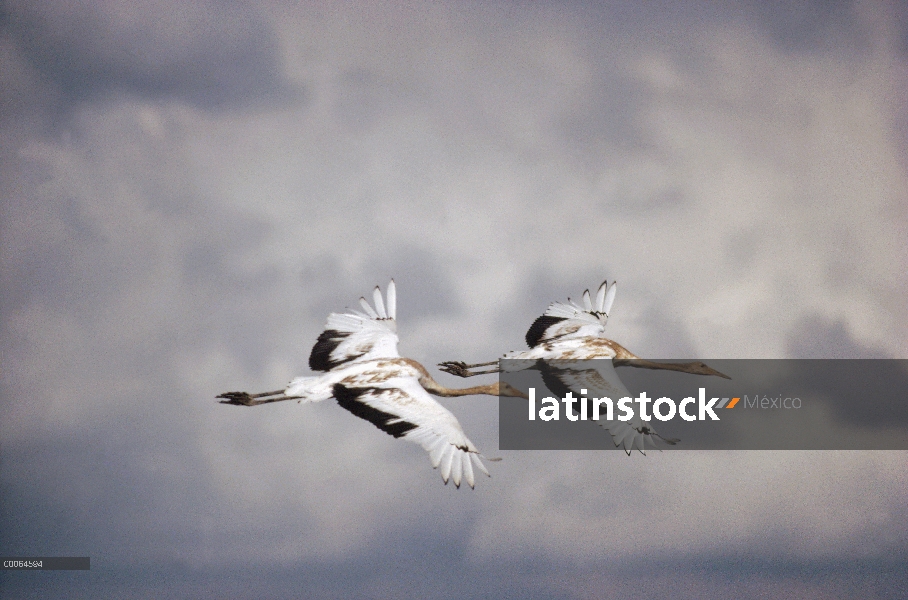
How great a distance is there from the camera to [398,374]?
2828 cm

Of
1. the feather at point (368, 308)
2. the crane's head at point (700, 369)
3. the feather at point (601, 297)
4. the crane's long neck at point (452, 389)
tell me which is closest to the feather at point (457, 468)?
the crane's long neck at point (452, 389)

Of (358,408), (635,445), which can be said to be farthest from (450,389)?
(635,445)

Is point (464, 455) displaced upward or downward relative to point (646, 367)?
downward

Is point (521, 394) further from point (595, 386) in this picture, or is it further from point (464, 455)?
point (464, 455)

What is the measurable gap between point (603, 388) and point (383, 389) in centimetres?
696

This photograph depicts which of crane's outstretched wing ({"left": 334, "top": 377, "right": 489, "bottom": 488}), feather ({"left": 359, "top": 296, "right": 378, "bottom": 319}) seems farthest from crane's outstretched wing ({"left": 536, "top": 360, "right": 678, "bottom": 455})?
feather ({"left": 359, "top": 296, "right": 378, "bottom": 319})

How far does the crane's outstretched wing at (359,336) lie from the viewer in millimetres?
29844

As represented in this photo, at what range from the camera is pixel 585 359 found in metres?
30.5

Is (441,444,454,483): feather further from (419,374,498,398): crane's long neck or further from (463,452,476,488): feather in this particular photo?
(419,374,498,398): crane's long neck

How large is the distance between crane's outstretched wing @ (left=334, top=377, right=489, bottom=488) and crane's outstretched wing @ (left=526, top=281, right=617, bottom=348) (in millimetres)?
6281

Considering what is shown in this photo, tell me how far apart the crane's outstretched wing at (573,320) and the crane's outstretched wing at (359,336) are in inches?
197

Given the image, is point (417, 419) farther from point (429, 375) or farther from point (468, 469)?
point (429, 375)

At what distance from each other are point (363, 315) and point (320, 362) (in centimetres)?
264

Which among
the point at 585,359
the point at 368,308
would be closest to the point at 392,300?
the point at 368,308
